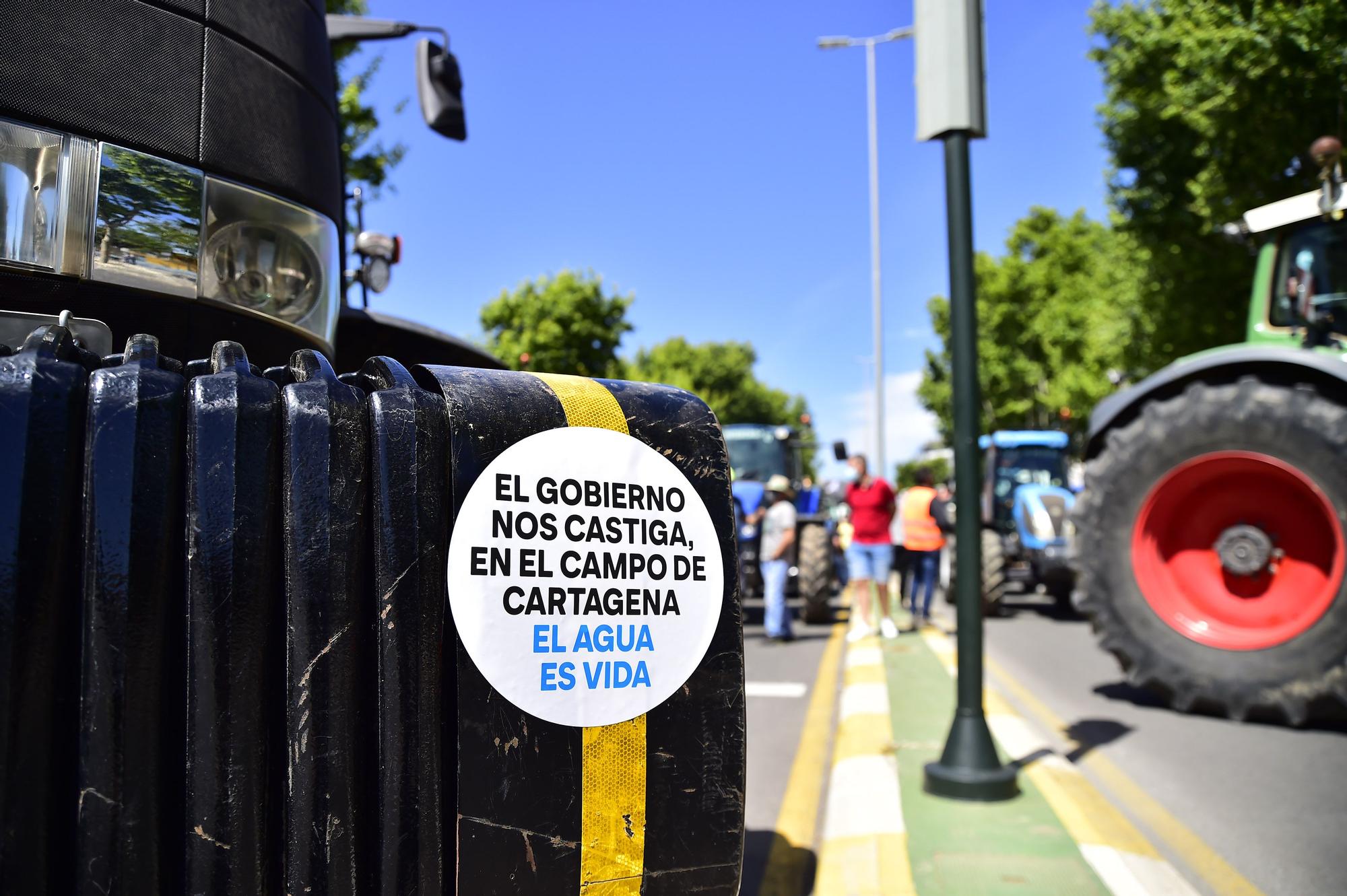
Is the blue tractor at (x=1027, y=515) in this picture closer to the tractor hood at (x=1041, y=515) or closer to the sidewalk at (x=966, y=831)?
the tractor hood at (x=1041, y=515)

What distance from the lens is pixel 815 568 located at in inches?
440

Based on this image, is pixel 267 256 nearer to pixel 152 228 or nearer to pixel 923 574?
pixel 152 228

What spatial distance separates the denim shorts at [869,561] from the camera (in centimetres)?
1029

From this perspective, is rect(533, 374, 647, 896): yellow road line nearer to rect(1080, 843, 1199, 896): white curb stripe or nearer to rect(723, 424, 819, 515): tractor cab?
rect(1080, 843, 1199, 896): white curb stripe

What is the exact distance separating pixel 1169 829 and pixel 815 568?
6935mm

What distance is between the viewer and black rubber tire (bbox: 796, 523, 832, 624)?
1112 cm

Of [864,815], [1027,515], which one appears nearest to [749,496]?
[1027,515]

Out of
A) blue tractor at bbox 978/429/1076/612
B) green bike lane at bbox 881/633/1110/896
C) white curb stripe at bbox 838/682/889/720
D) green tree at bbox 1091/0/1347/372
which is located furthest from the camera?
green tree at bbox 1091/0/1347/372

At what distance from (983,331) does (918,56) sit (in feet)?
140

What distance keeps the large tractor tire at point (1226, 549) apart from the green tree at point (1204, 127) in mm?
5583

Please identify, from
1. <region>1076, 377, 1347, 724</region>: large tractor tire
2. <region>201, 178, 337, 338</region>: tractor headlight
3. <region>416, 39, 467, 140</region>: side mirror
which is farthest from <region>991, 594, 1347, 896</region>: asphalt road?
<region>416, 39, 467, 140</region>: side mirror

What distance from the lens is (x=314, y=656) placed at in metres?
1.38

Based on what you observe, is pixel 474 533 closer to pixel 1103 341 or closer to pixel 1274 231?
pixel 1274 231

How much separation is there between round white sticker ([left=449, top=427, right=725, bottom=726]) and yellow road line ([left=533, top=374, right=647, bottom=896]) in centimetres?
3
